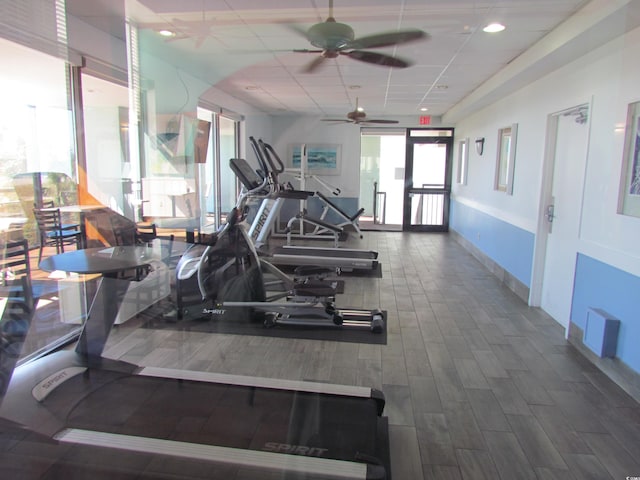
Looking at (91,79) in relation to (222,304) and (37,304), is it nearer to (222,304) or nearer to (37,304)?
(37,304)

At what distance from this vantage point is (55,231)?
311 centimetres

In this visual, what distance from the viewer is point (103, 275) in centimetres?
280

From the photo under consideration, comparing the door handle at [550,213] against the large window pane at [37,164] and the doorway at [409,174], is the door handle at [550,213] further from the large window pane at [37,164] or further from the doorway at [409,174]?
the doorway at [409,174]

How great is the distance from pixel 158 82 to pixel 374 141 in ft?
18.7

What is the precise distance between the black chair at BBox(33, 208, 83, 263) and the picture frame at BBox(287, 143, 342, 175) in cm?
619

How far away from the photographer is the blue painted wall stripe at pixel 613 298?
2719mm

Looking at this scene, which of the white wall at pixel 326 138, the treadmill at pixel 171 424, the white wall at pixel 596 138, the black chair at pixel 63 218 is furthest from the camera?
the white wall at pixel 326 138

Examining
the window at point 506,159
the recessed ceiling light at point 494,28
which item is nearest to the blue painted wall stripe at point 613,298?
the recessed ceiling light at point 494,28

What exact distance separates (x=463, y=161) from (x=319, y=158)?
9.79 ft

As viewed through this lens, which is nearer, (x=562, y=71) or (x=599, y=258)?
(x=599, y=258)

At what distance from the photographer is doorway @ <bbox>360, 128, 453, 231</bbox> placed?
9172mm

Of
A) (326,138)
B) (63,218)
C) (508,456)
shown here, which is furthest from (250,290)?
(326,138)

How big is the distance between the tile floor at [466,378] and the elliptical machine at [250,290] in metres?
0.31

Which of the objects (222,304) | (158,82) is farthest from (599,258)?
(158,82)
